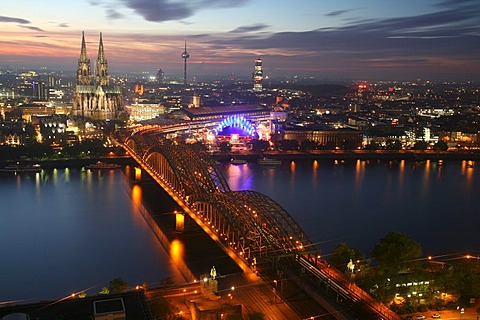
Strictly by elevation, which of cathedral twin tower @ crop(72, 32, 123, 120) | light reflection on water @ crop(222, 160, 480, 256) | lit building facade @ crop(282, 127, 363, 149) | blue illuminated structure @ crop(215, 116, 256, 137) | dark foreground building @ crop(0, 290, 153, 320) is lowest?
light reflection on water @ crop(222, 160, 480, 256)

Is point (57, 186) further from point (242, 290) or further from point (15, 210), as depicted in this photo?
point (242, 290)

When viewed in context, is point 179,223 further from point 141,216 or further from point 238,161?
point 238,161

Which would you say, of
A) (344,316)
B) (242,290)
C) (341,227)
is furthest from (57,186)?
(344,316)

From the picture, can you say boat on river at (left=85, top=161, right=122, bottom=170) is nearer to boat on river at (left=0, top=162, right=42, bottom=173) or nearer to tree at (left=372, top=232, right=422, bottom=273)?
boat on river at (left=0, top=162, right=42, bottom=173)

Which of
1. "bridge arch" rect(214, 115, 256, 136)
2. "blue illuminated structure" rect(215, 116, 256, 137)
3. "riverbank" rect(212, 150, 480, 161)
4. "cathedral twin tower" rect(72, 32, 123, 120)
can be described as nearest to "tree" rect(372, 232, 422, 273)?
"riverbank" rect(212, 150, 480, 161)

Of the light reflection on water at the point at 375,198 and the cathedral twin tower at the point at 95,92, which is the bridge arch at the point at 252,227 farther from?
the cathedral twin tower at the point at 95,92

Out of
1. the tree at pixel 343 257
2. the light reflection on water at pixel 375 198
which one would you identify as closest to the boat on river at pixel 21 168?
the light reflection on water at pixel 375 198

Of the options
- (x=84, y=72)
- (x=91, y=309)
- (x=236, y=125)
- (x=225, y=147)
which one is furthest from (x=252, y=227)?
(x=84, y=72)
